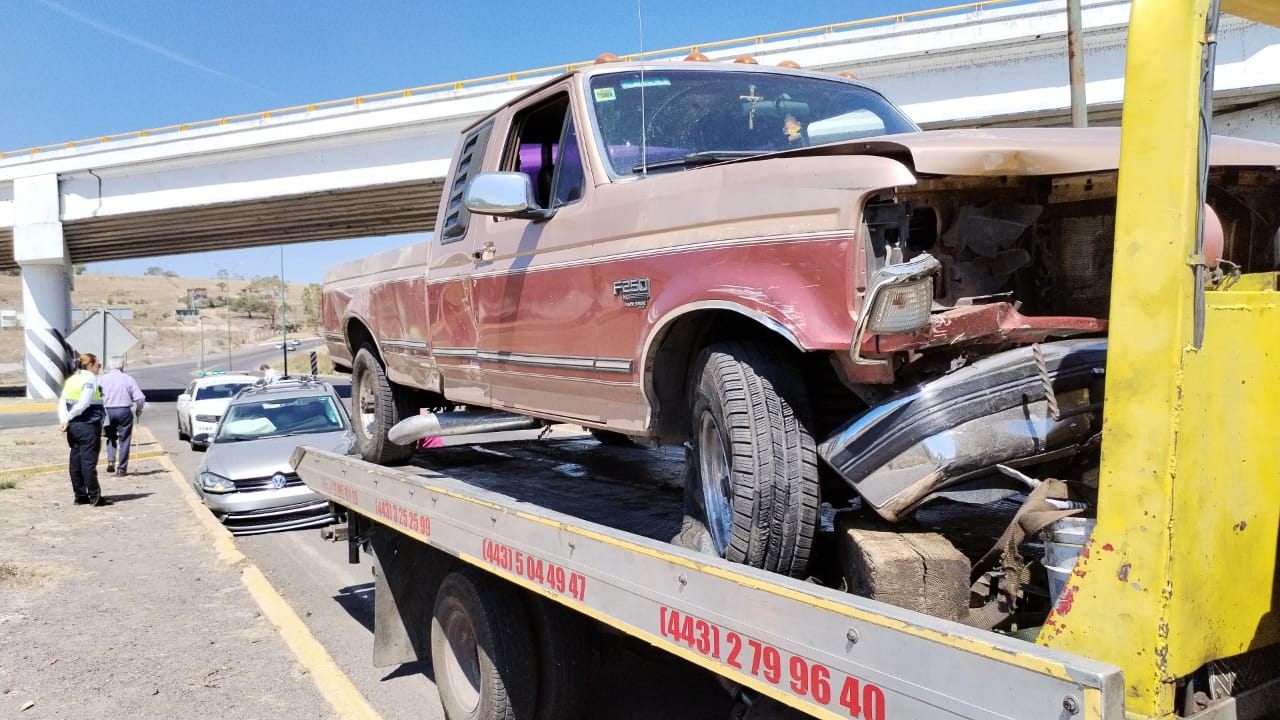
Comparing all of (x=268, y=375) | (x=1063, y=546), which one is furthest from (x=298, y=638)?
(x=268, y=375)

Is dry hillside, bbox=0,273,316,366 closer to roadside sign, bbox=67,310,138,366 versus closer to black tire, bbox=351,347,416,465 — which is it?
roadside sign, bbox=67,310,138,366

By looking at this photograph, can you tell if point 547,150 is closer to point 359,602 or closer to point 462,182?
point 462,182

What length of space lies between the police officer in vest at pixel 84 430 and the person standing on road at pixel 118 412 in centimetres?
201

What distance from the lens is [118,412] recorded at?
45.5 feet

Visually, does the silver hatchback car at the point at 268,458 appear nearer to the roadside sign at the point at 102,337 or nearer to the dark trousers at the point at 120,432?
the dark trousers at the point at 120,432

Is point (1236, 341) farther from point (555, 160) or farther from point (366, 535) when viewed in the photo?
point (366, 535)

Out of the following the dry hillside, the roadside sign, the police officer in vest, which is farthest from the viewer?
the dry hillside

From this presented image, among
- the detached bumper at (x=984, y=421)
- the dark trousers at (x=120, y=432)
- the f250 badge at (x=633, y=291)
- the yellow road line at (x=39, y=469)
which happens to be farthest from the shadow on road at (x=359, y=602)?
the yellow road line at (x=39, y=469)

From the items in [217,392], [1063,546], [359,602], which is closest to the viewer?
[1063,546]

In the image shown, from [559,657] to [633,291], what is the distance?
170cm

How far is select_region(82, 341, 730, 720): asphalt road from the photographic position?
15.1 feet

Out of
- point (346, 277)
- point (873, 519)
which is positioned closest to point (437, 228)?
point (346, 277)

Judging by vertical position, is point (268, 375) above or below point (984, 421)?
below

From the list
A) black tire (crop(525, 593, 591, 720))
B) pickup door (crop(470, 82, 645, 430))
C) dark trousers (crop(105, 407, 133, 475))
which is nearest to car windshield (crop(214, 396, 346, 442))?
dark trousers (crop(105, 407, 133, 475))
